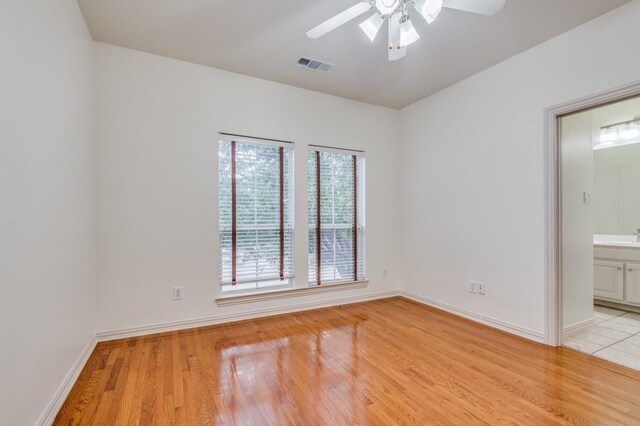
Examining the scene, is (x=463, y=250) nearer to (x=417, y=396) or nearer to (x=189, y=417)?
(x=417, y=396)

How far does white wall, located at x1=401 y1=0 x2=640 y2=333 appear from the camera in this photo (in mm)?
2480

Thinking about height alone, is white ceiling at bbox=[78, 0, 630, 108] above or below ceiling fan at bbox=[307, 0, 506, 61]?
above

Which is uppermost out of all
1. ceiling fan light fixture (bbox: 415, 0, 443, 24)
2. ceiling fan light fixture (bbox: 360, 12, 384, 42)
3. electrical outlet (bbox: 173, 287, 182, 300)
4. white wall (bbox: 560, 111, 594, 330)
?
ceiling fan light fixture (bbox: 360, 12, 384, 42)

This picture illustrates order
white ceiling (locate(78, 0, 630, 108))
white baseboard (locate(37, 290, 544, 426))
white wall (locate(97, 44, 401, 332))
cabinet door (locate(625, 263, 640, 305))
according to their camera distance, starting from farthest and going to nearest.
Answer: cabinet door (locate(625, 263, 640, 305))
white wall (locate(97, 44, 401, 332))
white ceiling (locate(78, 0, 630, 108))
white baseboard (locate(37, 290, 544, 426))

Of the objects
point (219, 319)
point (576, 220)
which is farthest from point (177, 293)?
Answer: point (576, 220)

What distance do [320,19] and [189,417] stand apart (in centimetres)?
290

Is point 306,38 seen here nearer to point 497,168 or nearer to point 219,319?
point 497,168

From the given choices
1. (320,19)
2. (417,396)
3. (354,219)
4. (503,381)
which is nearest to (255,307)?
(354,219)

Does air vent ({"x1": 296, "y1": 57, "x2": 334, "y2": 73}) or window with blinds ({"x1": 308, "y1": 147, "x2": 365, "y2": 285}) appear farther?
window with blinds ({"x1": 308, "y1": 147, "x2": 365, "y2": 285})

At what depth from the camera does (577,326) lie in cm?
306

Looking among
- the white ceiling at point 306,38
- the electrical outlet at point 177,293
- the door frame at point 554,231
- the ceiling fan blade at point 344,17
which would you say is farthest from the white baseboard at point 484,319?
the ceiling fan blade at point 344,17

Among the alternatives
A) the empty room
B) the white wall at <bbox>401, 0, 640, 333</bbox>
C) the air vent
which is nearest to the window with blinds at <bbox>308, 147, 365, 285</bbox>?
the empty room

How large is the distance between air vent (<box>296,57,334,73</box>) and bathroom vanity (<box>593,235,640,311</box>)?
4010 mm

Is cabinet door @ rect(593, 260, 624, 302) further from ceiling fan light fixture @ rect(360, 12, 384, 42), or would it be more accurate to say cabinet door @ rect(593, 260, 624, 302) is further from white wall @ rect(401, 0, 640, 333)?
ceiling fan light fixture @ rect(360, 12, 384, 42)
